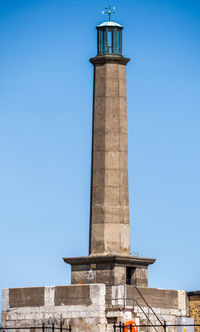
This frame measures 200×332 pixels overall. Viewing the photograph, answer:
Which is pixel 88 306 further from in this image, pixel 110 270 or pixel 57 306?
pixel 110 270

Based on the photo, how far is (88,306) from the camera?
44.0 meters

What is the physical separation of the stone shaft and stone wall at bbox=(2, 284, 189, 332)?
2.96 m

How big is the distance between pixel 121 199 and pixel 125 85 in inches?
241

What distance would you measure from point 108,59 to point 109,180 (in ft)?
20.9

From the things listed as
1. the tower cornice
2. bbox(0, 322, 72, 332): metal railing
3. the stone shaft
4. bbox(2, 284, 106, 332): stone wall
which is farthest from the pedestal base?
the tower cornice

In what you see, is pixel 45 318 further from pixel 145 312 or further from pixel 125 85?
pixel 125 85

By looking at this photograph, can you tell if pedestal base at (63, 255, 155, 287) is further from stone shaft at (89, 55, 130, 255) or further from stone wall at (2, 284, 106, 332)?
stone wall at (2, 284, 106, 332)

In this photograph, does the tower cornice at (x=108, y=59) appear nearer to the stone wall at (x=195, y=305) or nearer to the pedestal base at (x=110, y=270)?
the pedestal base at (x=110, y=270)

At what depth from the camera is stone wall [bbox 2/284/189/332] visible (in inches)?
1725

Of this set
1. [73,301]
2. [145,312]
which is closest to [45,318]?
[73,301]

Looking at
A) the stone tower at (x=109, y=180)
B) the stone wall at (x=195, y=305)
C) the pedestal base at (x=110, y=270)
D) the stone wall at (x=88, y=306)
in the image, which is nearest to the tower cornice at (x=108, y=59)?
the stone tower at (x=109, y=180)

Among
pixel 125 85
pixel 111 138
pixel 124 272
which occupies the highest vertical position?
pixel 125 85

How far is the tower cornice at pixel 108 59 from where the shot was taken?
48.3 metres

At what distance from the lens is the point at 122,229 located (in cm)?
4712
